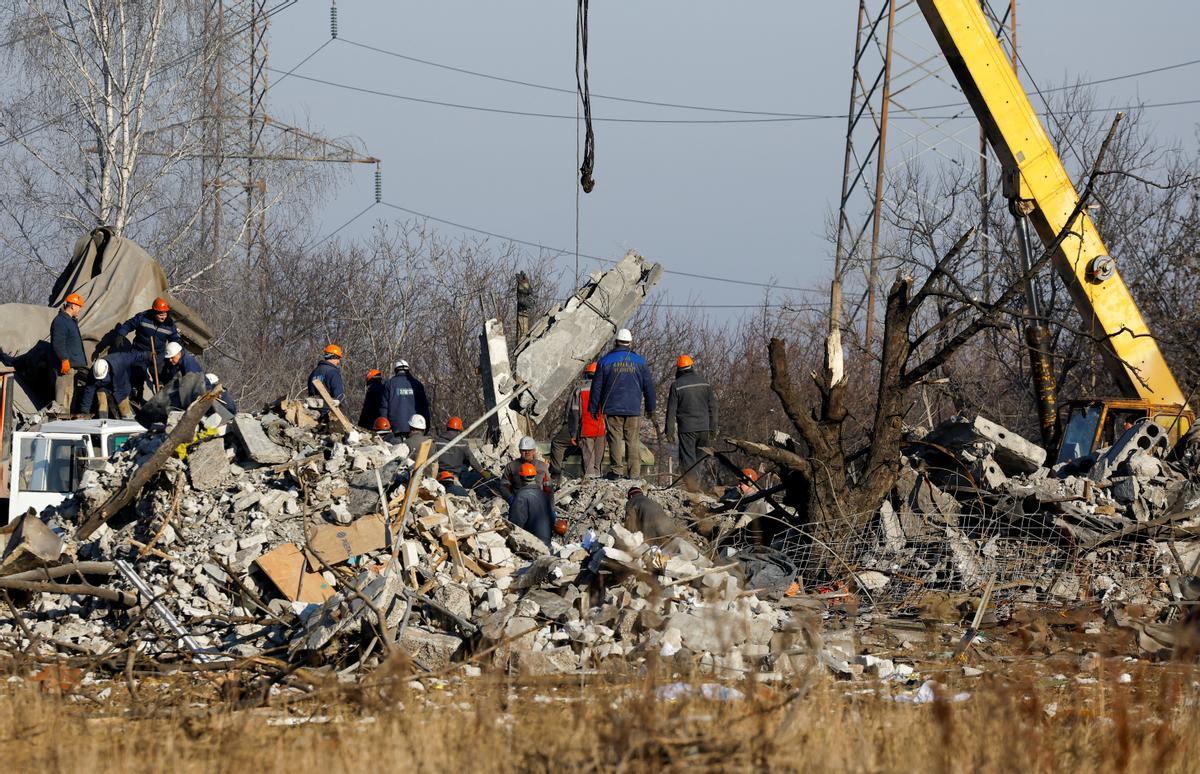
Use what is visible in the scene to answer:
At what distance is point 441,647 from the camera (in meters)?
8.26

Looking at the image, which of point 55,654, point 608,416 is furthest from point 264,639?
point 608,416

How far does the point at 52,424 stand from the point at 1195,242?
1608 centimetres

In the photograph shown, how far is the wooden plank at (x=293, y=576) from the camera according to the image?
9.22 meters

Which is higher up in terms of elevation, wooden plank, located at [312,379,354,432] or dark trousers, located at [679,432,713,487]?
wooden plank, located at [312,379,354,432]

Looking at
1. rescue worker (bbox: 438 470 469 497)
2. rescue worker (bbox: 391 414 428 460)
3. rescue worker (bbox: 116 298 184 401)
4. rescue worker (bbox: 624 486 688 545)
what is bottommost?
rescue worker (bbox: 624 486 688 545)

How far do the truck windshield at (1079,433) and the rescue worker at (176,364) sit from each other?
30.4 ft

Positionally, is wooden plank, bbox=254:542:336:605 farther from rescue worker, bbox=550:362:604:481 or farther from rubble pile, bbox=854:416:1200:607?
rescue worker, bbox=550:362:604:481

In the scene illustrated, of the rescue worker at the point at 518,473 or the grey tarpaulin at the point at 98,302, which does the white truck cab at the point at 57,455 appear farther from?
the rescue worker at the point at 518,473

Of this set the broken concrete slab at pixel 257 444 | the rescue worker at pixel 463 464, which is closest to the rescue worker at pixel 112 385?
the rescue worker at pixel 463 464

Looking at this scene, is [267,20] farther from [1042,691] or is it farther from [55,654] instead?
[1042,691]

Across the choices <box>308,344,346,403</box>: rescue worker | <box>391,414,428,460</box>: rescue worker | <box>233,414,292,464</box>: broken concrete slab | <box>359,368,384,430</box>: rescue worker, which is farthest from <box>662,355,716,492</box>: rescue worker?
<box>233,414,292,464</box>: broken concrete slab

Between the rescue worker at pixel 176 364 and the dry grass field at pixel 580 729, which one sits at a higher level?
the rescue worker at pixel 176 364

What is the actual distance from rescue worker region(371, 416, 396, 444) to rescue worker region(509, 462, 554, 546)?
2942mm

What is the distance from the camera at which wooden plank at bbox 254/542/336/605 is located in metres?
9.22
